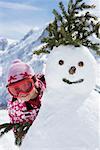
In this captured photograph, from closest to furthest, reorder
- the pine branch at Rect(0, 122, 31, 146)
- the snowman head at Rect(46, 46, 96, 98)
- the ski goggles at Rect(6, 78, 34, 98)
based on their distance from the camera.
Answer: the snowman head at Rect(46, 46, 96, 98)
the pine branch at Rect(0, 122, 31, 146)
the ski goggles at Rect(6, 78, 34, 98)

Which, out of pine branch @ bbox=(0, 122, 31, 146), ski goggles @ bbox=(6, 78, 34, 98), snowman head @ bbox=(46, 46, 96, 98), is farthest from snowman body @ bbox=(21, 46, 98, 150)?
ski goggles @ bbox=(6, 78, 34, 98)

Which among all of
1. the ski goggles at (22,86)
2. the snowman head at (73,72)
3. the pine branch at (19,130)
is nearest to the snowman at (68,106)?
the snowman head at (73,72)

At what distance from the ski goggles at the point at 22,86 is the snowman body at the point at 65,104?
0.62 meters

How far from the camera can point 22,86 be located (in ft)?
16.0

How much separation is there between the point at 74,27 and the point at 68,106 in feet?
2.60

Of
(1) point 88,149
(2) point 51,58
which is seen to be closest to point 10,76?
(2) point 51,58

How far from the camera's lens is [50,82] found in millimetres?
4238

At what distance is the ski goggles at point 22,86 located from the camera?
484 cm

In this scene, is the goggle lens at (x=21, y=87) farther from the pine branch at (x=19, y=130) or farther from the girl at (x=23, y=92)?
the pine branch at (x=19, y=130)

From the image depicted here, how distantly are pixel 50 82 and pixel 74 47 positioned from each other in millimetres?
411

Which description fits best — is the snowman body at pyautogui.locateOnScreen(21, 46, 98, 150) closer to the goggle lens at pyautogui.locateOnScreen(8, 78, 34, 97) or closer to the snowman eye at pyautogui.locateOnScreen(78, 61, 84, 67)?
the snowman eye at pyautogui.locateOnScreen(78, 61, 84, 67)

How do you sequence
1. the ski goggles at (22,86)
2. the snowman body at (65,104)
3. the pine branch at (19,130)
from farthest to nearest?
the ski goggles at (22,86) < the pine branch at (19,130) < the snowman body at (65,104)

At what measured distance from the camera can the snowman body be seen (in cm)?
380

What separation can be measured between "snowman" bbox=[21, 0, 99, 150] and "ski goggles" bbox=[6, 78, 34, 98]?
0.62 metres
